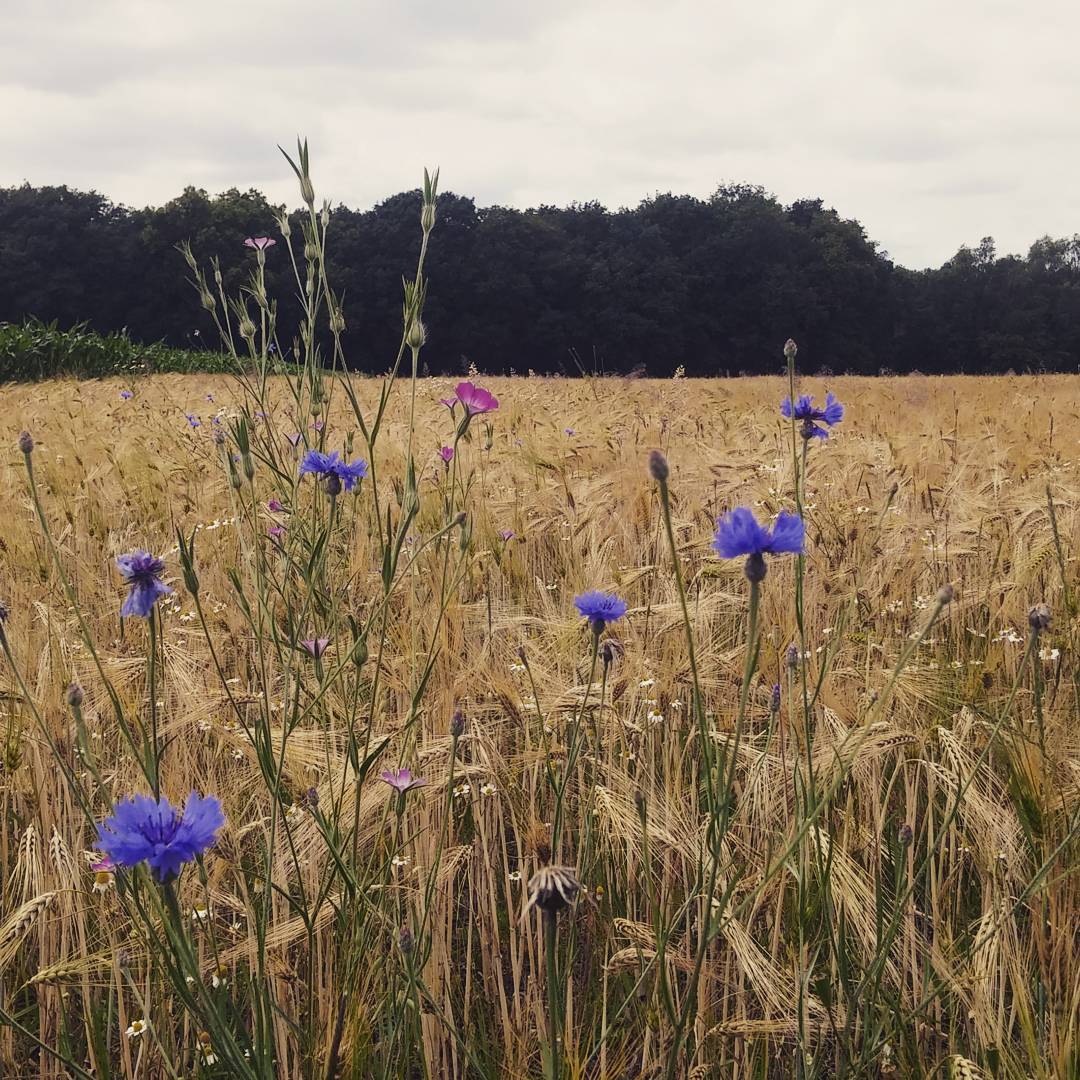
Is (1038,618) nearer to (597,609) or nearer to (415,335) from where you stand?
(597,609)

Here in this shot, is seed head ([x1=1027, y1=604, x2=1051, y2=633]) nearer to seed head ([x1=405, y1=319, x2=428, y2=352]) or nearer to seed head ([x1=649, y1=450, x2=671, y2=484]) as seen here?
seed head ([x1=649, y1=450, x2=671, y2=484])

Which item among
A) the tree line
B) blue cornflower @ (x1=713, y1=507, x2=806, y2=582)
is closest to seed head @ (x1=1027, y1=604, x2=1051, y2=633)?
blue cornflower @ (x1=713, y1=507, x2=806, y2=582)

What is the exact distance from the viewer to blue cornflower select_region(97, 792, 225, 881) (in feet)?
Answer: 2.05

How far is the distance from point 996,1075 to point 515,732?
2.77 feet

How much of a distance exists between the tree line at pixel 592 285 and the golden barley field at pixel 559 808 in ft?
96.1

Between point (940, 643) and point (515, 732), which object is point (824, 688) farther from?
point (940, 643)

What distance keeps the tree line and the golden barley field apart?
29305 millimetres

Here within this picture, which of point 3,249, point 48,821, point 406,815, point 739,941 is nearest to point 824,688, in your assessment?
point 739,941

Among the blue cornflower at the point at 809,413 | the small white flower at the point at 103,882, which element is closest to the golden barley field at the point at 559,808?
the small white flower at the point at 103,882

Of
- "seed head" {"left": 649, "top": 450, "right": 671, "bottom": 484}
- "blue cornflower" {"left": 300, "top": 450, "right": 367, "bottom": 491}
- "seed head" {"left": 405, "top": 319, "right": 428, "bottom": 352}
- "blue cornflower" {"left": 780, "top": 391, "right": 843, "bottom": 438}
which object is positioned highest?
"seed head" {"left": 405, "top": 319, "right": 428, "bottom": 352}

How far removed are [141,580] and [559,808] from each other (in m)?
0.49

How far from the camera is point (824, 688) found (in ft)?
4.58


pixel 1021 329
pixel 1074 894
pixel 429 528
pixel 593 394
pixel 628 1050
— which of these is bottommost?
pixel 628 1050

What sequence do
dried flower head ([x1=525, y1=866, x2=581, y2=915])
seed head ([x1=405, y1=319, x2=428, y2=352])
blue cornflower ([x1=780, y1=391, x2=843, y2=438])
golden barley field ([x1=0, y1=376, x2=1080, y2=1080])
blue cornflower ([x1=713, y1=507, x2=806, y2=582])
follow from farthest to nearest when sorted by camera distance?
1. blue cornflower ([x1=780, y1=391, x2=843, y2=438])
2. seed head ([x1=405, y1=319, x2=428, y2=352])
3. golden barley field ([x1=0, y1=376, x2=1080, y2=1080])
4. blue cornflower ([x1=713, y1=507, x2=806, y2=582])
5. dried flower head ([x1=525, y1=866, x2=581, y2=915])
